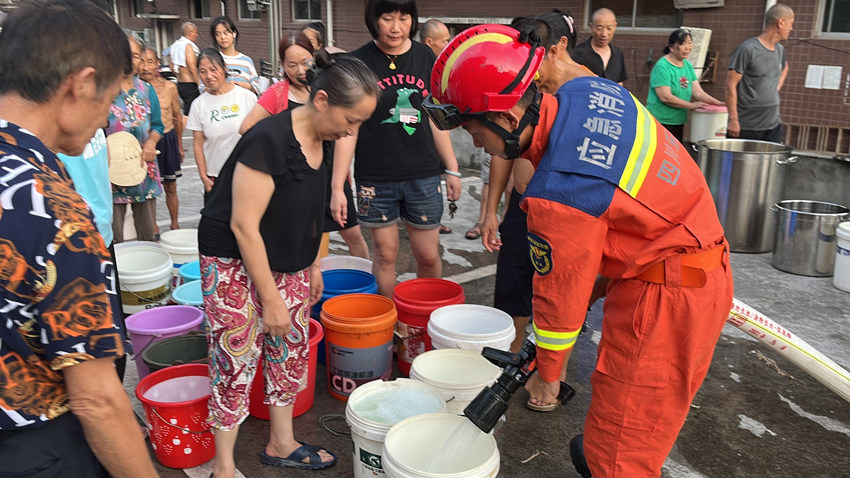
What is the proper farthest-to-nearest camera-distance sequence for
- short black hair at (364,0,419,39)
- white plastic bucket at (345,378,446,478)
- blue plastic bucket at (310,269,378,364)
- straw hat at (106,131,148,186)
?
straw hat at (106,131,148,186)
blue plastic bucket at (310,269,378,364)
short black hair at (364,0,419,39)
white plastic bucket at (345,378,446,478)

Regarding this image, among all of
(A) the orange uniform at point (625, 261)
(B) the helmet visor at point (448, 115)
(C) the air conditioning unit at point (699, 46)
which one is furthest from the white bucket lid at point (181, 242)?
(C) the air conditioning unit at point (699, 46)

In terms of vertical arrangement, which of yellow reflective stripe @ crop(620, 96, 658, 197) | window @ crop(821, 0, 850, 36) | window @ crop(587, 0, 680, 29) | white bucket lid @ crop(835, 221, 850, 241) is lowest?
white bucket lid @ crop(835, 221, 850, 241)

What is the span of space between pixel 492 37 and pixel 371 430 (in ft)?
5.36

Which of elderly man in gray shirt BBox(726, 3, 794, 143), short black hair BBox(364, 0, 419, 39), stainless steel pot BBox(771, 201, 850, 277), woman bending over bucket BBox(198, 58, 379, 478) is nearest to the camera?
woman bending over bucket BBox(198, 58, 379, 478)

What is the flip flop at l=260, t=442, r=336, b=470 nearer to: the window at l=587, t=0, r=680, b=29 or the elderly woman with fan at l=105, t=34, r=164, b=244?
the elderly woman with fan at l=105, t=34, r=164, b=244

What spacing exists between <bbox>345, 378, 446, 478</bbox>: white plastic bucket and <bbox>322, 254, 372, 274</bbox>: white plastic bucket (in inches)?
71.8

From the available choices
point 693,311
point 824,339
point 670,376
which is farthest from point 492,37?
point 824,339

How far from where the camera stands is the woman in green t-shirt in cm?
765

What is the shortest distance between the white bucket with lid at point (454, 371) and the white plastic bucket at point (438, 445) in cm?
34

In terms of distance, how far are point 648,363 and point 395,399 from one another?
4.10 feet

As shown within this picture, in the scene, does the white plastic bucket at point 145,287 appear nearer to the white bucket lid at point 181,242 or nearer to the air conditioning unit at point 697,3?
the white bucket lid at point 181,242

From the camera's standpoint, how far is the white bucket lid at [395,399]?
2977 mm

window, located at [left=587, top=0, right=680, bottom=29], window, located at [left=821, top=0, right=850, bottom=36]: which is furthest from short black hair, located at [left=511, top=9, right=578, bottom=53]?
window, located at [left=587, top=0, right=680, bottom=29]

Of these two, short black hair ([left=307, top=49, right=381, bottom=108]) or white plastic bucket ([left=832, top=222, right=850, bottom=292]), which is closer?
short black hair ([left=307, top=49, right=381, bottom=108])
